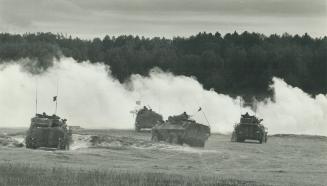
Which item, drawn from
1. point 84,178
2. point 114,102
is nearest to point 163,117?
point 114,102

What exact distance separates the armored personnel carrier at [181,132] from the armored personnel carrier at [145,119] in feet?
89.1

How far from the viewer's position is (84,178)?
146 ft

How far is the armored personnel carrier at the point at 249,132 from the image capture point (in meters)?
97.1

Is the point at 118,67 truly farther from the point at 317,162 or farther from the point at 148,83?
the point at 317,162

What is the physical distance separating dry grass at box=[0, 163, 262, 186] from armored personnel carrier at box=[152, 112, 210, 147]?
3603 cm

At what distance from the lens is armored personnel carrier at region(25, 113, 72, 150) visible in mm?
72625

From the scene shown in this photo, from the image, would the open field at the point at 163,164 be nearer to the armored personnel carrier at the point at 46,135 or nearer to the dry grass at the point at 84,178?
the dry grass at the point at 84,178

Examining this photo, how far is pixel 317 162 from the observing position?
6800 centimetres

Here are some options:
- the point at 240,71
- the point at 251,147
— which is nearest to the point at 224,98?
the point at 240,71

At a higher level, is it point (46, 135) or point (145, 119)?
point (145, 119)

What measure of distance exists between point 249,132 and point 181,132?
13461 mm

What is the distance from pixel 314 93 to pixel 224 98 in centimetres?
1875

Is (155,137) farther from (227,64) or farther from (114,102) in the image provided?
(227,64)

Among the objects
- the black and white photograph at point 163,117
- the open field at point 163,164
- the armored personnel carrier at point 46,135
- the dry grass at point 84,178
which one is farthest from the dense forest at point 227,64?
the dry grass at point 84,178
